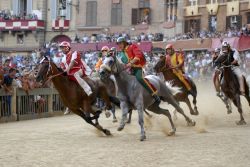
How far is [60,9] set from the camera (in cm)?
5841

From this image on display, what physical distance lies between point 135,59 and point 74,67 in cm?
185

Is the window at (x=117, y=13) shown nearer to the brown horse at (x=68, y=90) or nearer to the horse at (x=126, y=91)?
the brown horse at (x=68, y=90)

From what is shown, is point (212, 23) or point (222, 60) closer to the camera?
point (222, 60)

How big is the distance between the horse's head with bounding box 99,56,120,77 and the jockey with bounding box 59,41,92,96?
1502mm

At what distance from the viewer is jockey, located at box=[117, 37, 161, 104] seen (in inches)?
509

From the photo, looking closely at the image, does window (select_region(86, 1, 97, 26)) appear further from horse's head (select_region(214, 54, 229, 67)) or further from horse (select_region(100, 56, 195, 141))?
horse (select_region(100, 56, 195, 141))

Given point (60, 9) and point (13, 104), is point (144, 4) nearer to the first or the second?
point (60, 9)

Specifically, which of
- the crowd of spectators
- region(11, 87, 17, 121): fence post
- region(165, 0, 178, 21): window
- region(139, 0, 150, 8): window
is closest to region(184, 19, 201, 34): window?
region(165, 0, 178, 21): window

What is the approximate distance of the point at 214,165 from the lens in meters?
8.81

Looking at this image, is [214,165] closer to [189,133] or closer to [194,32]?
[189,133]

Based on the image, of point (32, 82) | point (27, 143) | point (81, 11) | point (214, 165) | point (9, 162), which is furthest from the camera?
point (81, 11)

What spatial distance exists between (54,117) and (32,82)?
5.52 feet

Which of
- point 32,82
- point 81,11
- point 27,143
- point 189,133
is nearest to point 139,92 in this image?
point 189,133

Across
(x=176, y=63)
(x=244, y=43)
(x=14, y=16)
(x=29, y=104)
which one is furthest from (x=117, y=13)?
(x=176, y=63)
